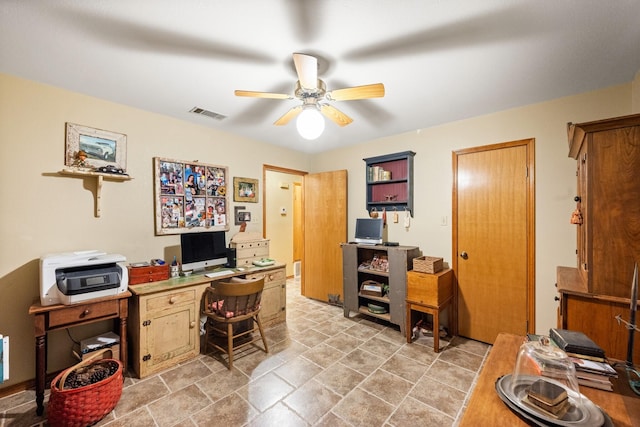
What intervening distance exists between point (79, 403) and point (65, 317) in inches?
25.1

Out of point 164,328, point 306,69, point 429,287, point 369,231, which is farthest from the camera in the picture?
point 369,231

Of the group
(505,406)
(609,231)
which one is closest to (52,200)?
(505,406)

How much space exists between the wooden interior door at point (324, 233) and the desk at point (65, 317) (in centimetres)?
270

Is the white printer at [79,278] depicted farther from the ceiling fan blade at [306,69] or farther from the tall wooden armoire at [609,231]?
the tall wooden armoire at [609,231]

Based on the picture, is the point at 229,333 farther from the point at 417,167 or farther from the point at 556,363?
the point at 417,167

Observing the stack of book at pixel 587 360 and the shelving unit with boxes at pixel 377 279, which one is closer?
the stack of book at pixel 587 360

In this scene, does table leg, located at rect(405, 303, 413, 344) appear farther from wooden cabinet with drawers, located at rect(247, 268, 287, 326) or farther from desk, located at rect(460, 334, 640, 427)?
desk, located at rect(460, 334, 640, 427)

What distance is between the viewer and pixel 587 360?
1.05 metres

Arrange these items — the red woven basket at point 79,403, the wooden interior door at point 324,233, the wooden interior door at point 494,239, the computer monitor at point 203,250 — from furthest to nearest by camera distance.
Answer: the wooden interior door at point 324,233, the computer monitor at point 203,250, the wooden interior door at point 494,239, the red woven basket at point 79,403

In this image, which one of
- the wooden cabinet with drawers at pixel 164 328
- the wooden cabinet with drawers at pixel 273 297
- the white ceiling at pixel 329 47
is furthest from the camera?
the wooden cabinet with drawers at pixel 273 297

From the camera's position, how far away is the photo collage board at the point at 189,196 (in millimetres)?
2916

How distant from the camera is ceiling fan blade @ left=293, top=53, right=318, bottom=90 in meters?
1.54

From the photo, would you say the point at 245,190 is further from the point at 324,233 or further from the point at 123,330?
the point at 123,330

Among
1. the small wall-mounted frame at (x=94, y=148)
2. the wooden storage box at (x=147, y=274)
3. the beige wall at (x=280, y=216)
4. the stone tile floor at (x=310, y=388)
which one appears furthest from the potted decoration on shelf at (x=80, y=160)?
the beige wall at (x=280, y=216)
